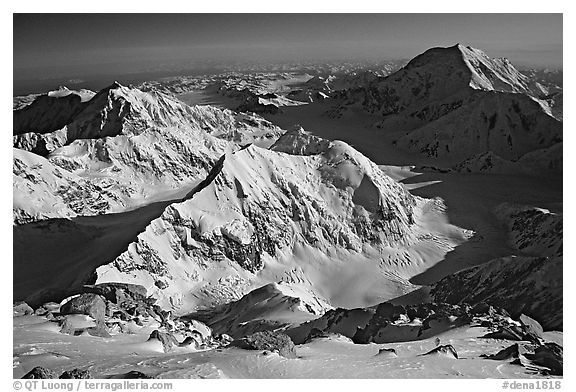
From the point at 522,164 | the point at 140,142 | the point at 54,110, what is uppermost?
the point at 54,110

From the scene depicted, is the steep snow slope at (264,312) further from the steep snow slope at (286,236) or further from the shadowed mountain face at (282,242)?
the steep snow slope at (286,236)

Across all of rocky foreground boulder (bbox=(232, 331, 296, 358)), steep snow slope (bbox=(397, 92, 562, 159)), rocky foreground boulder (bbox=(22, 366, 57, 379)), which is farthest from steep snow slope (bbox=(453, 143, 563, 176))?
rocky foreground boulder (bbox=(22, 366, 57, 379))

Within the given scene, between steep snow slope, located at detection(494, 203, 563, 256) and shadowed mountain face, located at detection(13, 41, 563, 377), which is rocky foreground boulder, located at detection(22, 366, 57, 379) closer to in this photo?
shadowed mountain face, located at detection(13, 41, 563, 377)

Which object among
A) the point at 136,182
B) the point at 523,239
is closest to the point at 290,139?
the point at 136,182

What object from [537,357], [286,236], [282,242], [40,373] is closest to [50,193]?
[282,242]

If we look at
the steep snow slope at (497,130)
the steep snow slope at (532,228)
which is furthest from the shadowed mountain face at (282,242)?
the steep snow slope at (497,130)

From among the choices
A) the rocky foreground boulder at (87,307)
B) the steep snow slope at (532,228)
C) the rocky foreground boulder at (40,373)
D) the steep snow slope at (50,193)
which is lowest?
the steep snow slope at (532,228)

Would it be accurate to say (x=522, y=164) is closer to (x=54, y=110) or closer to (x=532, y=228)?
(x=532, y=228)
